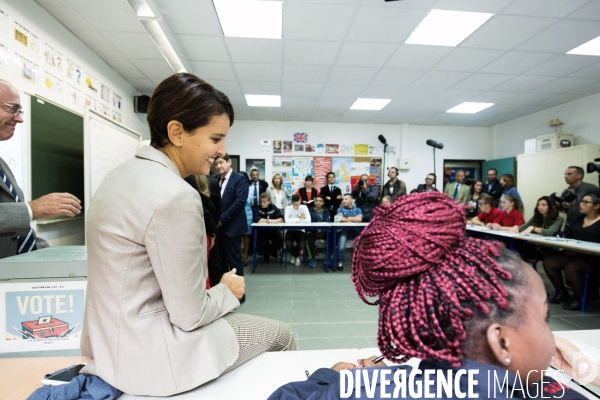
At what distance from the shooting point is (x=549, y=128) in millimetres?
6113

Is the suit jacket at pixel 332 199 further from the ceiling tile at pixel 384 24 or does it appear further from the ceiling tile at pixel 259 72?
the ceiling tile at pixel 384 24

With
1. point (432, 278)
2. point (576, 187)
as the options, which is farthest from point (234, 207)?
point (576, 187)

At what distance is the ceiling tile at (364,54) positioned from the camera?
3.48m

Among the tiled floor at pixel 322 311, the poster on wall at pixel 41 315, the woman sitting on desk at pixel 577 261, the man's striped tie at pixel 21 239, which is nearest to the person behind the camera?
the poster on wall at pixel 41 315

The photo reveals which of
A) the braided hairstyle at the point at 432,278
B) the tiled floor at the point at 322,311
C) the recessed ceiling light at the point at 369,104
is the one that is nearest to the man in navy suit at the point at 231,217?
the tiled floor at the point at 322,311

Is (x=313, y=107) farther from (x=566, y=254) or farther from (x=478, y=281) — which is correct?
(x=478, y=281)

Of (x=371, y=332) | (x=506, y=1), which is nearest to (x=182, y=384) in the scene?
(x=371, y=332)

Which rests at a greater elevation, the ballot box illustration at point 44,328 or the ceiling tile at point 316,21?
the ceiling tile at point 316,21

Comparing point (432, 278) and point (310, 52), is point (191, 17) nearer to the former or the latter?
point (310, 52)

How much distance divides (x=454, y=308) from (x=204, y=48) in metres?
3.93

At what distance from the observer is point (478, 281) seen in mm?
555

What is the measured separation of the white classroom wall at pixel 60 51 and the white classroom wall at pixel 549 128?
7.81 metres

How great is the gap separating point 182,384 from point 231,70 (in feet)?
14.0

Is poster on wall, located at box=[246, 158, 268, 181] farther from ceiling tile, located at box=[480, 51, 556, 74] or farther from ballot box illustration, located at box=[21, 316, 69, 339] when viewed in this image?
ballot box illustration, located at box=[21, 316, 69, 339]
